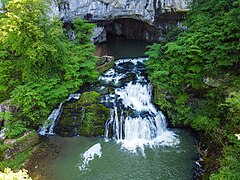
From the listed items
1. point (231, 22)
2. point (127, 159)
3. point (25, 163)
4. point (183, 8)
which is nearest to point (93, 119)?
point (127, 159)

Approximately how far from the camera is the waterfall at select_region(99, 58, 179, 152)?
11.3 meters

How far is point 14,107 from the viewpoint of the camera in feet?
38.0

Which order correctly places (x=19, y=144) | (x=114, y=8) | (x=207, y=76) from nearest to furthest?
(x=19, y=144)
(x=207, y=76)
(x=114, y=8)

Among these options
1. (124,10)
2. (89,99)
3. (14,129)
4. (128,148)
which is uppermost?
(124,10)

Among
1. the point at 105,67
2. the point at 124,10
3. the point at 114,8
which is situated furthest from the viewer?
the point at 124,10

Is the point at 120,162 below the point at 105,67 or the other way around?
below

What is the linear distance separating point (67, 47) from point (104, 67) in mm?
3351

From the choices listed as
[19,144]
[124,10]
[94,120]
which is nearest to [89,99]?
[94,120]

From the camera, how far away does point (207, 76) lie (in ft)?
36.1

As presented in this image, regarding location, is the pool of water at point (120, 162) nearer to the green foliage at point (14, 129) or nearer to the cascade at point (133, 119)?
the cascade at point (133, 119)

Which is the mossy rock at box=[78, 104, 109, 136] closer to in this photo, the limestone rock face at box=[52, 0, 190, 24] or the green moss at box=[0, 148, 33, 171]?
the green moss at box=[0, 148, 33, 171]

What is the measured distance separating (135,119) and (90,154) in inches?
117

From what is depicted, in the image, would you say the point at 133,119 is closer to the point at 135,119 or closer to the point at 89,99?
the point at 135,119

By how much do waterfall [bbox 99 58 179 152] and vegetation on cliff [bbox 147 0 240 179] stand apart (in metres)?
0.75
